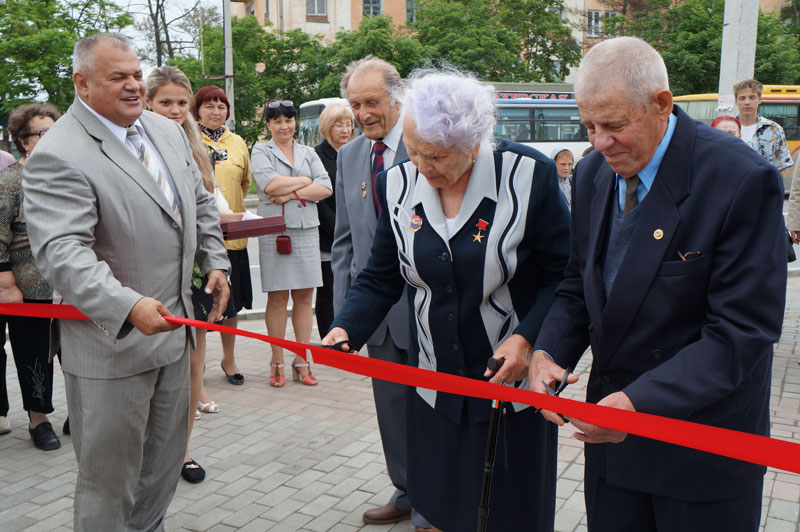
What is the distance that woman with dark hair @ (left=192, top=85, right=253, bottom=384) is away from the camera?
5.44 meters

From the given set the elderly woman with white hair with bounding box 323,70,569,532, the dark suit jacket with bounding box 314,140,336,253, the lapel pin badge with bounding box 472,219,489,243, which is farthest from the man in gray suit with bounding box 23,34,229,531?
the dark suit jacket with bounding box 314,140,336,253

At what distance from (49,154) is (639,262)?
2.07 m

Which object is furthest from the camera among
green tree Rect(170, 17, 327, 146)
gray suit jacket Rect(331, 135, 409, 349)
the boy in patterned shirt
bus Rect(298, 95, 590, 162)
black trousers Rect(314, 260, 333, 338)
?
green tree Rect(170, 17, 327, 146)

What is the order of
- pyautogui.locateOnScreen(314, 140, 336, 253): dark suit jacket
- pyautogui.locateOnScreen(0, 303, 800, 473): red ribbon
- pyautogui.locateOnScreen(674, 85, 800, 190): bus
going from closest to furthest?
pyautogui.locateOnScreen(0, 303, 800, 473): red ribbon
pyautogui.locateOnScreen(314, 140, 336, 253): dark suit jacket
pyautogui.locateOnScreen(674, 85, 800, 190): bus

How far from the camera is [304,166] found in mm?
6113

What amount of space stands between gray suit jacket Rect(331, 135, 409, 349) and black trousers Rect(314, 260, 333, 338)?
253 centimetres

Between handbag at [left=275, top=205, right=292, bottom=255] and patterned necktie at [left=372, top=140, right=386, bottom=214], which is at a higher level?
patterned necktie at [left=372, top=140, right=386, bottom=214]

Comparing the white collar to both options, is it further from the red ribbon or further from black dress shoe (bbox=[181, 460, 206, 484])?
black dress shoe (bbox=[181, 460, 206, 484])

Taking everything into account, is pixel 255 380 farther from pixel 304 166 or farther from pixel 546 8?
pixel 546 8

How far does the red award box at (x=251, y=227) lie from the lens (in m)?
4.14

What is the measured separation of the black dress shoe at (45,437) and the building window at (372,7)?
144 feet

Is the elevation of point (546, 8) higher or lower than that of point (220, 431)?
higher

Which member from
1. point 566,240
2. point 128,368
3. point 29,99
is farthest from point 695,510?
point 29,99

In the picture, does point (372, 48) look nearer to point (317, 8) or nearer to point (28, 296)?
point (317, 8)
